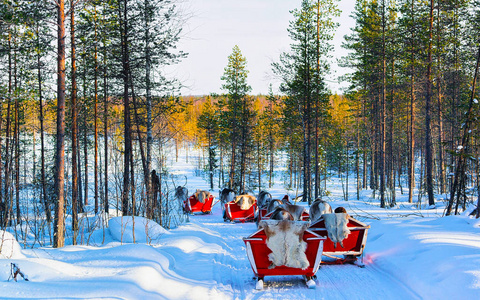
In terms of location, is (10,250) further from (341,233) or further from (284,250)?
(341,233)

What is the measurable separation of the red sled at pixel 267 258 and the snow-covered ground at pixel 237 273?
0.29m

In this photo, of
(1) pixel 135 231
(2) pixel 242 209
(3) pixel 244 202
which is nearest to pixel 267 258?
(1) pixel 135 231

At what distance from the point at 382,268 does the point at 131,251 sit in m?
5.45

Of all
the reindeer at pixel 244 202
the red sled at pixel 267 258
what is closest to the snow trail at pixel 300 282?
the red sled at pixel 267 258

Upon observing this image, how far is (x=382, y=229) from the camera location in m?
11.0

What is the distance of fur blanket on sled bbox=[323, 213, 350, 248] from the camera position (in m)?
8.17

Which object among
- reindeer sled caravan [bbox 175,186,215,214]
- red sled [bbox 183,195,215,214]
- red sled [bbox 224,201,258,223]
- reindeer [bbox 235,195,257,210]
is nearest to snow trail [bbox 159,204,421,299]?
reindeer [bbox 235,195,257,210]

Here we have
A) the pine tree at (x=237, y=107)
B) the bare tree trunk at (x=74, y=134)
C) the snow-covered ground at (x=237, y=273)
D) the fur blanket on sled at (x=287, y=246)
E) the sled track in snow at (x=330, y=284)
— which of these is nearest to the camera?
the snow-covered ground at (x=237, y=273)

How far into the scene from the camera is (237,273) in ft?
26.5

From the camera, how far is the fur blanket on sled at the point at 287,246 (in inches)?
273

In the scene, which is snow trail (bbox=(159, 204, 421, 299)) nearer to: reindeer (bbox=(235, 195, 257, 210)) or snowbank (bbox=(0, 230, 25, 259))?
snowbank (bbox=(0, 230, 25, 259))

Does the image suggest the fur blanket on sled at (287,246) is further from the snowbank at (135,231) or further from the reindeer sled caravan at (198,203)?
the reindeer sled caravan at (198,203)

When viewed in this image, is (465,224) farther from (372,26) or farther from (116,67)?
(372,26)

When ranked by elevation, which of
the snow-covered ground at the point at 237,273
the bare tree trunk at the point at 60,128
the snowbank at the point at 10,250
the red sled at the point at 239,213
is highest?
the bare tree trunk at the point at 60,128
